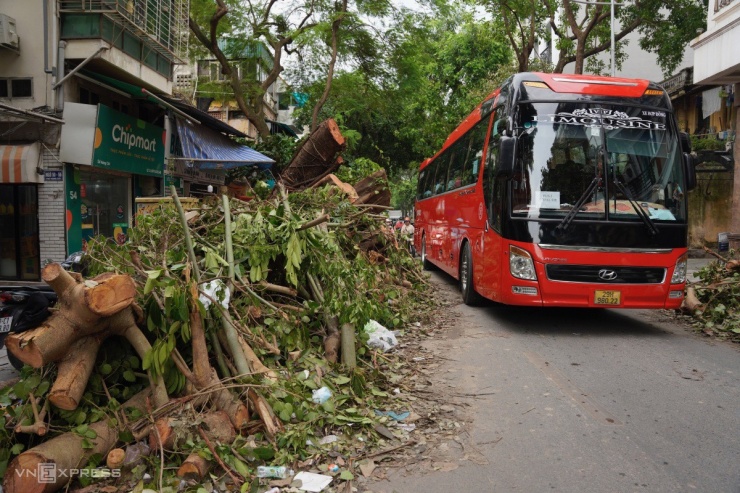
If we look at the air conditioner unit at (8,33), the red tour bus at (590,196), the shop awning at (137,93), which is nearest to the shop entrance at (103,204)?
the shop awning at (137,93)

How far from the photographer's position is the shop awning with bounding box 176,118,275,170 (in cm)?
1476

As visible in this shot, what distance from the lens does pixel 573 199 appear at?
715cm

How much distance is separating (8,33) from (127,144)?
335 centimetres

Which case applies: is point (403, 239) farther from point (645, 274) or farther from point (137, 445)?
point (137, 445)

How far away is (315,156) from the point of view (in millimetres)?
10914

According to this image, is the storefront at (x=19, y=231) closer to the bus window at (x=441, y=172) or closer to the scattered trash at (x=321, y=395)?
the bus window at (x=441, y=172)

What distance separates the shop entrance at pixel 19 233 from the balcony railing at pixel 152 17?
12.8ft

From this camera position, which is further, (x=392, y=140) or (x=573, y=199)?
(x=392, y=140)

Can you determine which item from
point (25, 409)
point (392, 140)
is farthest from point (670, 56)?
point (25, 409)

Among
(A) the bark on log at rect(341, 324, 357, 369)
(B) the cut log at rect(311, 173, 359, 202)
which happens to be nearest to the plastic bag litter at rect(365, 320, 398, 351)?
(A) the bark on log at rect(341, 324, 357, 369)

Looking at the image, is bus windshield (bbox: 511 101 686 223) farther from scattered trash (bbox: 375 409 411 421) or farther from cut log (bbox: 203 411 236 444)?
cut log (bbox: 203 411 236 444)

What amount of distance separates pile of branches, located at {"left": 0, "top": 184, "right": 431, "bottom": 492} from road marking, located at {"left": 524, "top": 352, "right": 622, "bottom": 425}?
1.58 meters

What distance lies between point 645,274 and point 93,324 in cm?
618

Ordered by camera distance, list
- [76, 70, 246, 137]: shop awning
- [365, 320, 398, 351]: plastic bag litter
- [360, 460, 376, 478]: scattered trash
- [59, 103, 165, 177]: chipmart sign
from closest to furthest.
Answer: [360, 460, 376, 478]: scattered trash
[365, 320, 398, 351]: plastic bag litter
[59, 103, 165, 177]: chipmart sign
[76, 70, 246, 137]: shop awning
